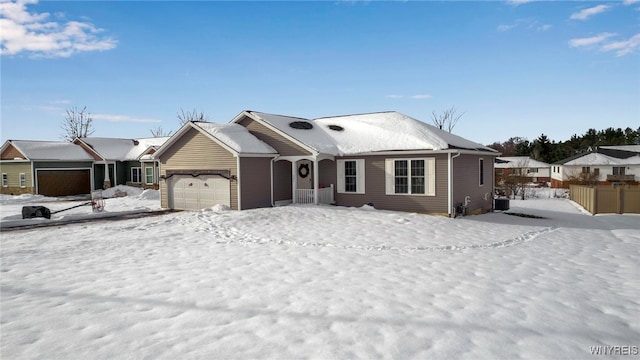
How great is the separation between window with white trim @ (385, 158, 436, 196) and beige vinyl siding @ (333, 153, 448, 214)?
0.15m

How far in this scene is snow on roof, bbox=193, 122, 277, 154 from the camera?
63.2ft

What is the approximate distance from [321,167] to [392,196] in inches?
160

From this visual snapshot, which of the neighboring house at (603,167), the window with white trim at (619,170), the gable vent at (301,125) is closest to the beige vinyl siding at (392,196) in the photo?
the gable vent at (301,125)

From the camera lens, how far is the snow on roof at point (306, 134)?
19.8 meters

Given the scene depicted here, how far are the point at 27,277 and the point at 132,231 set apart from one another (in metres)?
6.01

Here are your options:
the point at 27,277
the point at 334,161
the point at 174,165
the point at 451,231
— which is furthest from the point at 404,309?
the point at 174,165

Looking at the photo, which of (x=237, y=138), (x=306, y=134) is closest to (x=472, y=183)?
(x=306, y=134)

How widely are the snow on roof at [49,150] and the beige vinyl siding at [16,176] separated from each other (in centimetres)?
95

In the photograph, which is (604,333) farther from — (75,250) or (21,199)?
(21,199)

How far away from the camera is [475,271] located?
9039mm

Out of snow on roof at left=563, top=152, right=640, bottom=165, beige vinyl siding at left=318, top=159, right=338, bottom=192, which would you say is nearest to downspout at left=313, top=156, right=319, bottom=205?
beige vinyl siding at left=318, top=159, right=338, bottom=192

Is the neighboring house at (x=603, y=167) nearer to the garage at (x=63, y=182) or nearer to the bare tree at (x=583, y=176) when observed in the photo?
the bare tree at (x=583, y=176)

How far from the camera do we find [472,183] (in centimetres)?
1995

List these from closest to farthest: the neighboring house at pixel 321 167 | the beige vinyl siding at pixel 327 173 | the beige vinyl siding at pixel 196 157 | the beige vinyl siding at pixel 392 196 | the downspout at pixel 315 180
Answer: the beige vinyl siding at pixel 392 196, the neighboring house at pixel 321 167, the beige vinyl siding at pixel 196 157, the downspout at pixel 315 180, the beige vinyl siding at pixel 327 173
